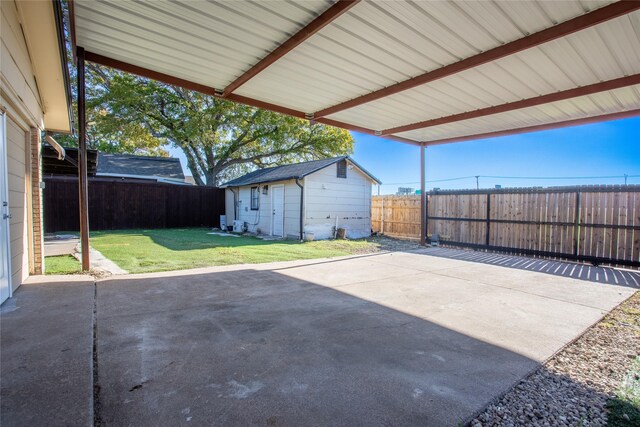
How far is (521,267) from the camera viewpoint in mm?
6996

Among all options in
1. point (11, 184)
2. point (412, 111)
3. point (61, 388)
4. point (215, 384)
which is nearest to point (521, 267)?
point (412, 111)

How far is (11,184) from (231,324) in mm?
3239

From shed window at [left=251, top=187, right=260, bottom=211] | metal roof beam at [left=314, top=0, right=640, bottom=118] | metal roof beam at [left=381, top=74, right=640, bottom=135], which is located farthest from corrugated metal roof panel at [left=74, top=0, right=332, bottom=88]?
shed window at [left=251, top=187, right=260, bottom=211]

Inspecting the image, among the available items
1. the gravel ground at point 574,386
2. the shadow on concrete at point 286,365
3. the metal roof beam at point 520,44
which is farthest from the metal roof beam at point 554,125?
the shadow on concrete at point 286,365

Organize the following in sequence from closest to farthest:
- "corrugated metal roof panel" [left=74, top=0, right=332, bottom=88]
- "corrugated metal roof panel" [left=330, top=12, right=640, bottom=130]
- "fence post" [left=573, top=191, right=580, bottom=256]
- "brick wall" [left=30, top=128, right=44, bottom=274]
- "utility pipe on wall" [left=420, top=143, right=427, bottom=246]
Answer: "corrugated metal roof panel" [left=74, top=0, right=332, bottom=88], "corrugated metal roof panel" [left=330, top=12, right=640, bottom=130], "brick wall" [left=30, top=128, right=44, bottom=274], "fence post" [left=573, top=191, right=580, bottom=256], "utility pipe on wall" [left=420, top=143, right=427, bottom=246]

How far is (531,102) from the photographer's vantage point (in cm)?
551

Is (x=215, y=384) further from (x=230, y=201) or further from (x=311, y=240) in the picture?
(x=230, y=201)

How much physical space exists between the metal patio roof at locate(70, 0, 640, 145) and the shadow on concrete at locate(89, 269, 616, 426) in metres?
3.20

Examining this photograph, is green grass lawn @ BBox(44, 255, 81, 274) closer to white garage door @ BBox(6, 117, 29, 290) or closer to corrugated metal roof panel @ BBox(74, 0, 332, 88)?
white garage door @ BBox(6, 117, 29, 290)

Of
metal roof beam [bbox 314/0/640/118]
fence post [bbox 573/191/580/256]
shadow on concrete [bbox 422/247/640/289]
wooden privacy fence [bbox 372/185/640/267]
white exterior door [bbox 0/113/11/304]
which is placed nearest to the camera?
metal roof beam [bbox 314/0/640/118]

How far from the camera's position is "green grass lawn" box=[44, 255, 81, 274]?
5.19m

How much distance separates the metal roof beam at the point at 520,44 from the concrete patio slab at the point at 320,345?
124 inches

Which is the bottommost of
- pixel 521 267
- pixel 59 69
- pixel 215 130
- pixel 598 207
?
pixel 521 267

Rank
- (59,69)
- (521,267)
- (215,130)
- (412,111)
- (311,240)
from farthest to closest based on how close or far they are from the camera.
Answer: (215,130) < (311,240) < (521,267) < (412,111) < (59,69)
